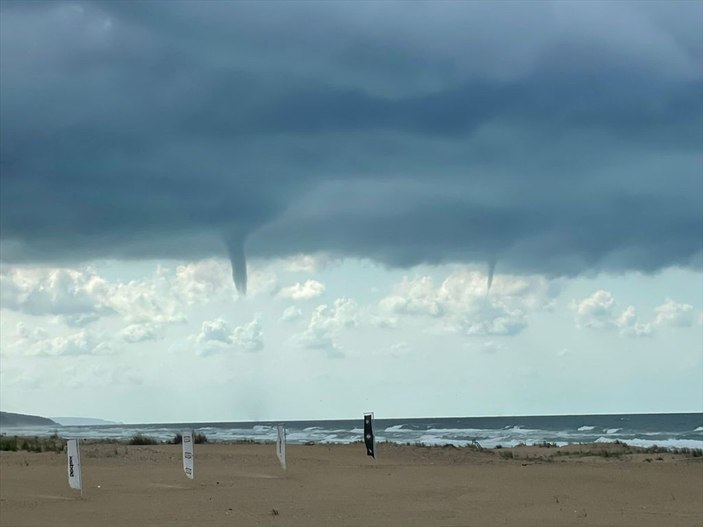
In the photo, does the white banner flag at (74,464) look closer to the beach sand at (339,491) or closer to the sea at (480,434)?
the beach sand at (339,491)

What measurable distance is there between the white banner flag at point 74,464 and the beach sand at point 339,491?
383 millimetres

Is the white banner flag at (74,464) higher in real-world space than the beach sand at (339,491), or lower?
higher

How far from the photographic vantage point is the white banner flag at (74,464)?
19.4 metres

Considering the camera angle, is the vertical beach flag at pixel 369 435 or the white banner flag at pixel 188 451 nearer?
the white banner flag at pixel 188 451

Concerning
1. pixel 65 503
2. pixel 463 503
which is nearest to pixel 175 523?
pixel 65 503

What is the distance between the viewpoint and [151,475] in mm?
25156

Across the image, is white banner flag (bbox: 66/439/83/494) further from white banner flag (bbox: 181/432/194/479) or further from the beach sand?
white banner flag (bbox: 181/432/194/479)

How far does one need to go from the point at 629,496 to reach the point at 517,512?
437 cm

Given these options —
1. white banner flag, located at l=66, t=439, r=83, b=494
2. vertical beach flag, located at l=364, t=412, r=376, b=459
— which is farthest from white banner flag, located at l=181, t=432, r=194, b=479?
vertical beach flag, located at l=364, t=412, r=376, b=459

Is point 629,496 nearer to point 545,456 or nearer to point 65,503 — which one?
point 65,503

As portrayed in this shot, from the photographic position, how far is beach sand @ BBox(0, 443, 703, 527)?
674 inches

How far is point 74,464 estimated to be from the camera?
774 inches

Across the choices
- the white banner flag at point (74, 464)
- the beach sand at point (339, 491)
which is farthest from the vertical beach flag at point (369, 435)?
the white banner flag at point (74, 464)

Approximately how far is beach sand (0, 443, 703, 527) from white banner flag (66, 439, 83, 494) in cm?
38
